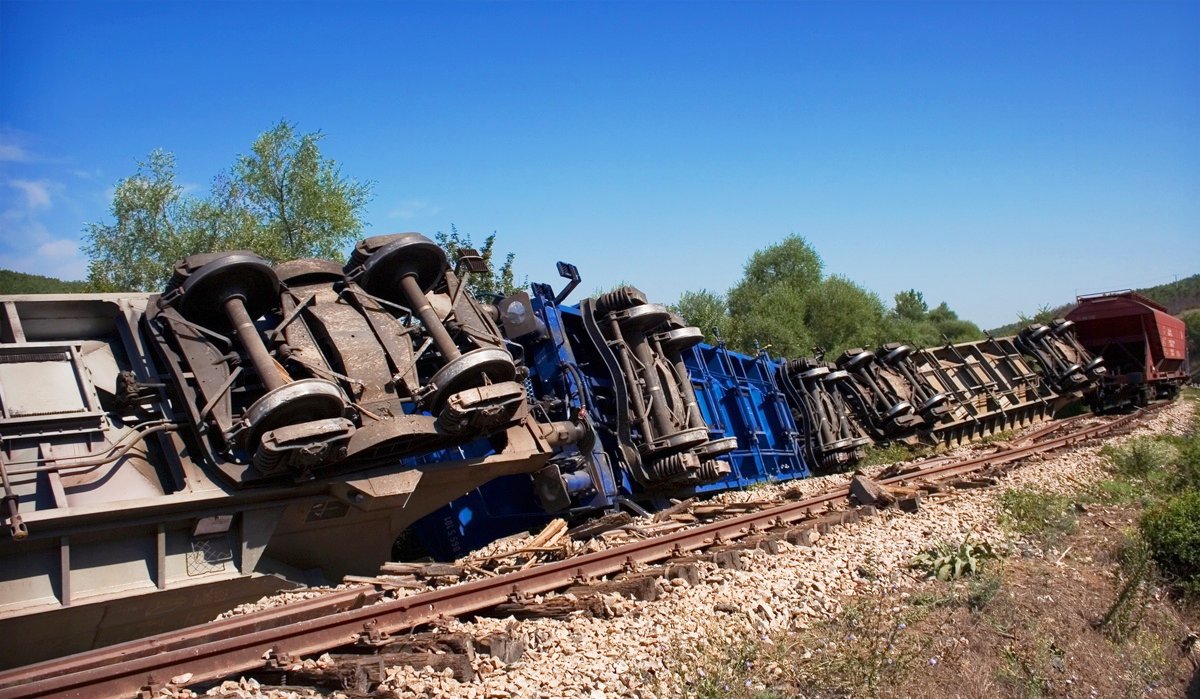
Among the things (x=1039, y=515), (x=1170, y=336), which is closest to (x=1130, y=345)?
(x=1170, y=336)

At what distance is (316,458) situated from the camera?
7.16 metres

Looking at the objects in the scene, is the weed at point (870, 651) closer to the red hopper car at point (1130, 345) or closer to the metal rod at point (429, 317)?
the metal rod at point (429, 317)

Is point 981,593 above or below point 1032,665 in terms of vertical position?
above

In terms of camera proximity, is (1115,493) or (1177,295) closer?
(1115,493)

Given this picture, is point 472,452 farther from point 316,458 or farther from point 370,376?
point 316,458

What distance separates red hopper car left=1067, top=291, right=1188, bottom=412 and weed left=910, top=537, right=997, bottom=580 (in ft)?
69.0

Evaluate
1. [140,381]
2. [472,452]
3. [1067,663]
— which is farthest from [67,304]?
[1067,663]

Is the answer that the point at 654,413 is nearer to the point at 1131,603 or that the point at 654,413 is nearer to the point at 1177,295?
the point at 1131,603

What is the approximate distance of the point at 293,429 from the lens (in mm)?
6961

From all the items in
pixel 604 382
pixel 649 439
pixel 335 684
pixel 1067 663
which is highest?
pixel 604 382

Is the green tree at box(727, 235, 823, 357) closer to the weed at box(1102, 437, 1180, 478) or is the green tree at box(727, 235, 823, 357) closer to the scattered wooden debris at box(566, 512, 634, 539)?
the weed at box(1102, 437, 1180, 478)

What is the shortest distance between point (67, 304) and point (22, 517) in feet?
6.61

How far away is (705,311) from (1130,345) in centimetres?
1515

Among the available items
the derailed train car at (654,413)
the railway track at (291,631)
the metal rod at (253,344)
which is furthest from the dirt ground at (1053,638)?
the metal rod at (253,344)
